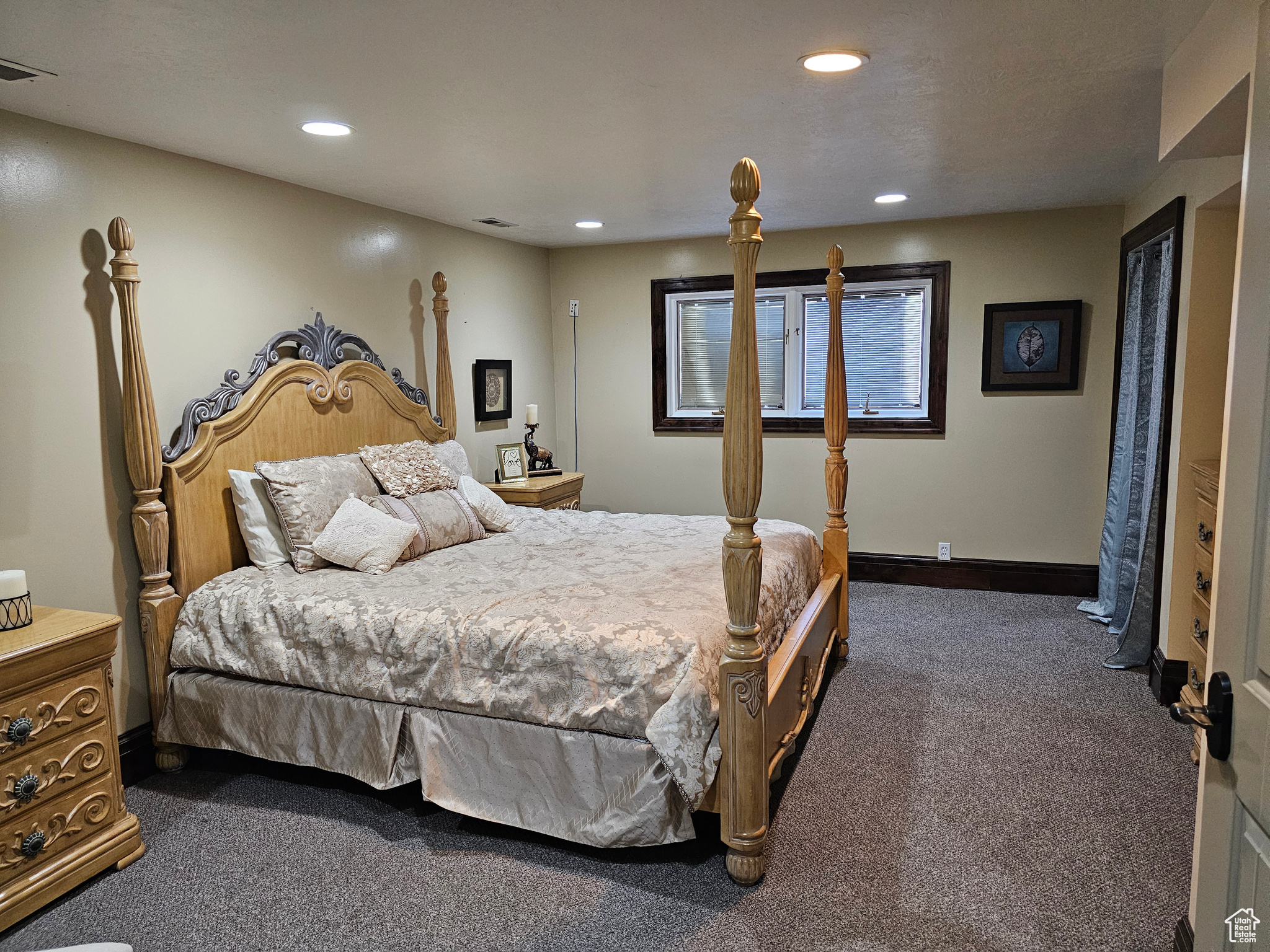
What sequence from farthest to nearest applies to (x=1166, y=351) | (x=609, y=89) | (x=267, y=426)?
1. (x=1166, y=351)
2. (x=267, y=426)
3. (x=609, y=89)

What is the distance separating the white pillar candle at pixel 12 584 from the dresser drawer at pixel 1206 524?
3.95 meters

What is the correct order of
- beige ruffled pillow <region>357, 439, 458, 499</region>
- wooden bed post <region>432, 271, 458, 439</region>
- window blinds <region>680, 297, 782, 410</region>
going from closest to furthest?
beige ruffled pillow <region>357, 439, 458, 499</region>, wooden bed post <region>432, 271, 458, 439</region>, window blinds <region>680, 297, 782, 410</region>

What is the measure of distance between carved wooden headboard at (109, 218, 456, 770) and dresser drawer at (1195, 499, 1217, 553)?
12.0 feet

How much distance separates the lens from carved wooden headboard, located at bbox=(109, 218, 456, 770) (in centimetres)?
297

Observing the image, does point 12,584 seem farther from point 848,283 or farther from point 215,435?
point 848,283

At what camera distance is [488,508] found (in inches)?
162

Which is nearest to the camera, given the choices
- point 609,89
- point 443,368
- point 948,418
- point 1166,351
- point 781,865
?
point 781,865

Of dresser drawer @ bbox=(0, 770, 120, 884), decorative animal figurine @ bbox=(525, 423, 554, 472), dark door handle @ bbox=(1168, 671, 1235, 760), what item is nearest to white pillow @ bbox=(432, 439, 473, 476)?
decorative animal figurine @ bbox=(525, 423, 554, 472)

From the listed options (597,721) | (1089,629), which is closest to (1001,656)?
(1089,629)

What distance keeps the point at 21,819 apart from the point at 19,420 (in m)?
1.27

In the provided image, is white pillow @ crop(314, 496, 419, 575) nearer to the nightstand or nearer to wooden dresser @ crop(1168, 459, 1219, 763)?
the nightstand

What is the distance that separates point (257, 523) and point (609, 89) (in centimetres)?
214

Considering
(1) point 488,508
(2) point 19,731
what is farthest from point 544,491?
(2) point 19,731

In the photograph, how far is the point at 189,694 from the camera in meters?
3.05
